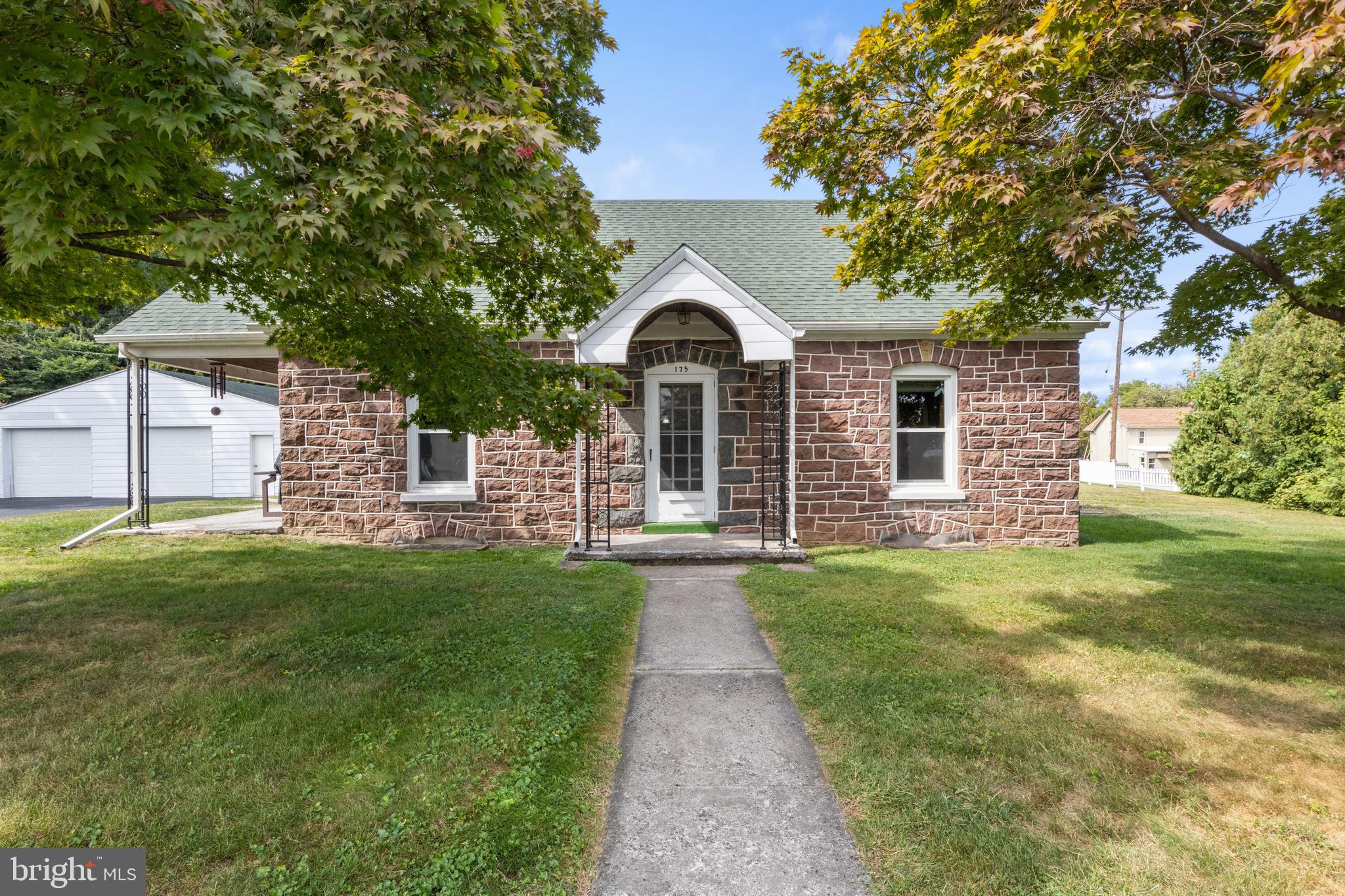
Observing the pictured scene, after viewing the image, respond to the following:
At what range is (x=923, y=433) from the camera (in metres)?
8.95

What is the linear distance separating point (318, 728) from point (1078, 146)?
614 centimetres

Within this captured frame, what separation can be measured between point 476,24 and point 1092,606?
7.15 meters

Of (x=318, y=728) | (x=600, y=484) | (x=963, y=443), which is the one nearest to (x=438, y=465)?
(x=600, y=484)

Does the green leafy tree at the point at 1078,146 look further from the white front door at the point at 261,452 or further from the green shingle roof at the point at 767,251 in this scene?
the white front door at the point at 261,452

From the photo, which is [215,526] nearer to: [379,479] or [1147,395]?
[379,479]

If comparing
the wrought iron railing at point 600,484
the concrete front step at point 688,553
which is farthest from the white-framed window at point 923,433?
the wrought iron railing at point 600,484

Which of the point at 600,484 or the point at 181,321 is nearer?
the point at 600,484

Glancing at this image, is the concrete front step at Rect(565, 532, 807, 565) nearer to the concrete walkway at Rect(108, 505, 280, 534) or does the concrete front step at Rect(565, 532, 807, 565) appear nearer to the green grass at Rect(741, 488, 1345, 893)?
the green grass at Rect(741, 488, 1345, 893)

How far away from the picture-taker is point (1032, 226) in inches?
190

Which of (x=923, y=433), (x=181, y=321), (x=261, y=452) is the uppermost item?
(x=181, y=321)

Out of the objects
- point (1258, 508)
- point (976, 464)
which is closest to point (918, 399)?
point (976, 464)

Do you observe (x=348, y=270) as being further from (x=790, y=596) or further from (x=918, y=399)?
(x=918, y=399)

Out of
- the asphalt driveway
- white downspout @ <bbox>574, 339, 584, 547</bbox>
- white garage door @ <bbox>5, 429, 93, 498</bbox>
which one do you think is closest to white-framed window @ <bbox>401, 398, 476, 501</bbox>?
white downspout @ <bbox>574, 339, 584, 547</bbox>

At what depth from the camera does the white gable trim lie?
278 inches
